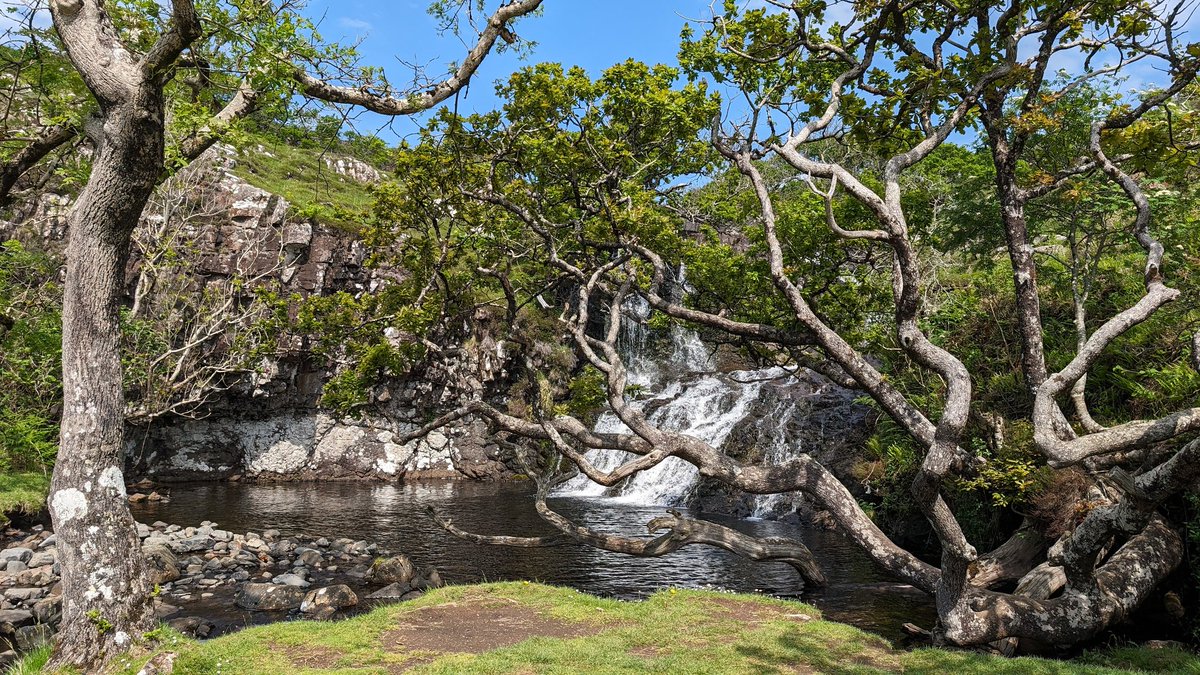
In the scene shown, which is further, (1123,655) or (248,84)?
(1123,655)

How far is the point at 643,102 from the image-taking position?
15.6 m

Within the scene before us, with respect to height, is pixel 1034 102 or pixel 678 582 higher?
pixel 1034 102

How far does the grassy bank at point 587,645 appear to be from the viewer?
897 cm

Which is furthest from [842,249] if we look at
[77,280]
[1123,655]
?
[77,280]

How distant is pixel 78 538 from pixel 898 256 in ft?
41.1

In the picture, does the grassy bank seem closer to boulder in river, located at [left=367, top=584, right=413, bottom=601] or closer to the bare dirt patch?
the bare dirt patch

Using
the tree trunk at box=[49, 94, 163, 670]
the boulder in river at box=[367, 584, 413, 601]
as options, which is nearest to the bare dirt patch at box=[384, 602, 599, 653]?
the boulder in river at box=[367, 584, 413, 601]

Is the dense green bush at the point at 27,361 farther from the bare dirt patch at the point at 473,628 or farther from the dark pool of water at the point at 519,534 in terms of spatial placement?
the bare dirt patch at the point at 473,628

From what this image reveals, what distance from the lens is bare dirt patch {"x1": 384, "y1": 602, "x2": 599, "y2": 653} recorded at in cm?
1044

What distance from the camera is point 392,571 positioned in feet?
55.9

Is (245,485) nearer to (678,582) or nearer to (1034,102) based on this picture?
(678,582)

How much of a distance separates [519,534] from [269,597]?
30.8 feet

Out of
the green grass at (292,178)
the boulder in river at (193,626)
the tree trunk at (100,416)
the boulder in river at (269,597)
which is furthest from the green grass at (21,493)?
the green grass at (292,178)

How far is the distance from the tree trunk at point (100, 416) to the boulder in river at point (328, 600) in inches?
279
